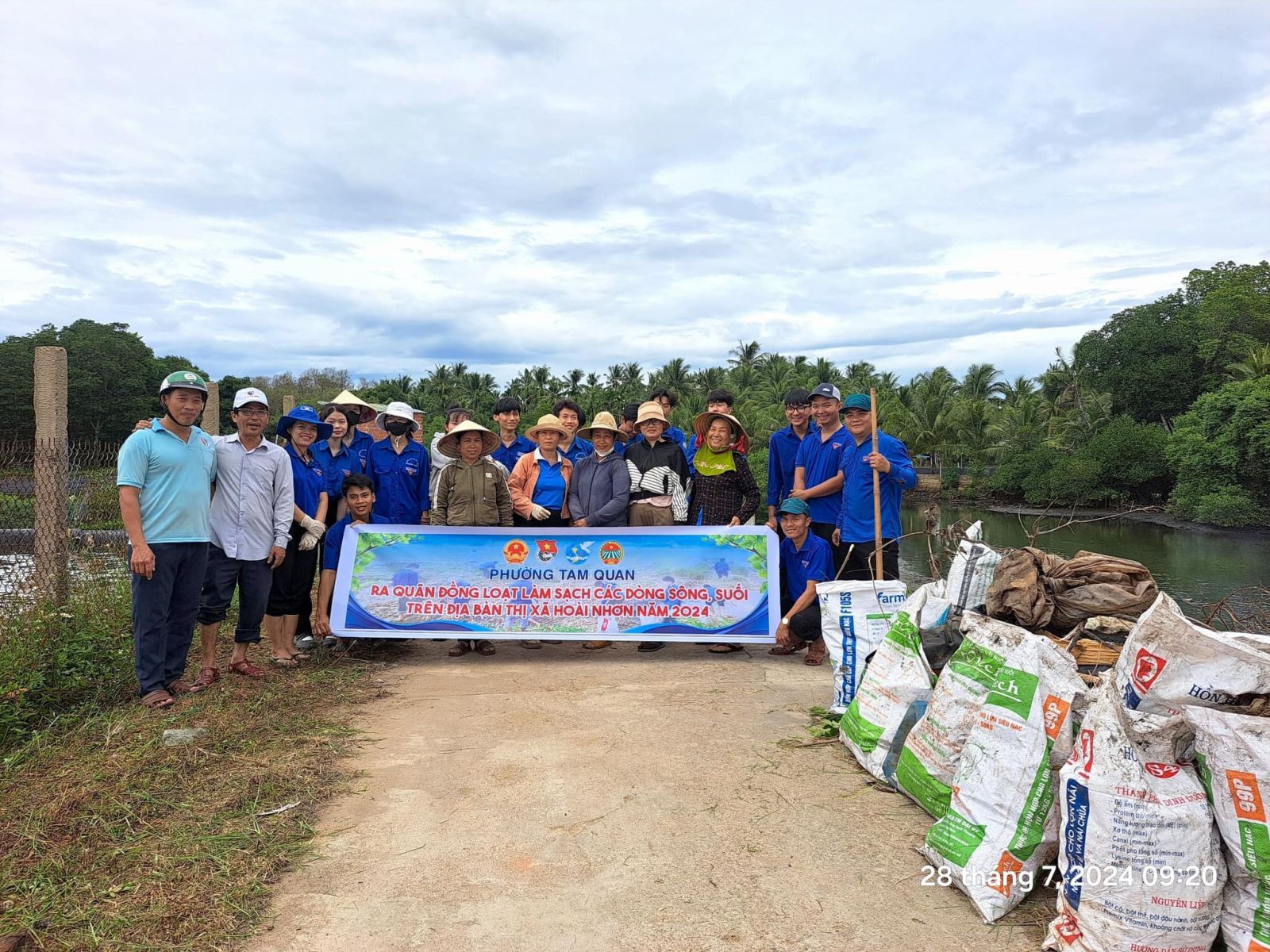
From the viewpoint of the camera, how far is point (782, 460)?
617 cm

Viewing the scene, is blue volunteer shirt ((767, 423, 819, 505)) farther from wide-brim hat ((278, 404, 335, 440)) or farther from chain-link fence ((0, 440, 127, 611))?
chain-link fence ((0, 440, 127, 611))

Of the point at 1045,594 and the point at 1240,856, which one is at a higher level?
the point at 1045,594

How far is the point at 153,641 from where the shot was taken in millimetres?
4418

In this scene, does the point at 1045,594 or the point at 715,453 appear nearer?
the point at 1045,594

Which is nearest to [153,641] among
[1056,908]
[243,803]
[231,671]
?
[231,671]

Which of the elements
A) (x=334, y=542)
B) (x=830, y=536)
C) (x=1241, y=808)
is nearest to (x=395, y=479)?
(x=334, y=542)

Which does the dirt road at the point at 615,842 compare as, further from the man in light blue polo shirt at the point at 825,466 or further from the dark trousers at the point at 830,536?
the man in light blue polo shirt at the point at 825,466

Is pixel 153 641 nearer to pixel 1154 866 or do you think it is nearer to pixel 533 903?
pixel 533 903

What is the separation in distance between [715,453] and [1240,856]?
13.6 feet

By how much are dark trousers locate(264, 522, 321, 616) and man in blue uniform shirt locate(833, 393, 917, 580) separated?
3.43m

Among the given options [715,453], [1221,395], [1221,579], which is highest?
[1221,395]

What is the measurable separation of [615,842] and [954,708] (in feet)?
4.32

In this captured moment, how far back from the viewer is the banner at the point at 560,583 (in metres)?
5.57

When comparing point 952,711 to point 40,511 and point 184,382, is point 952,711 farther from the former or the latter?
point 40,511
